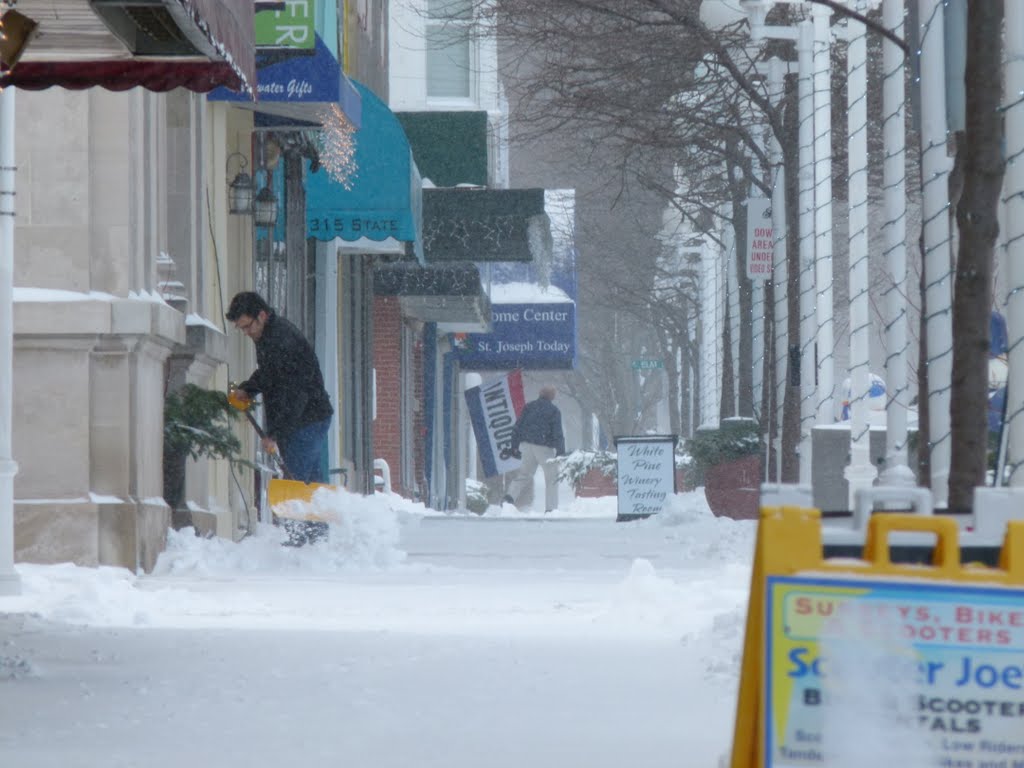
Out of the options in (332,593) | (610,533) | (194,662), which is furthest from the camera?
(610,533)

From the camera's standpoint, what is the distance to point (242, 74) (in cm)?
952

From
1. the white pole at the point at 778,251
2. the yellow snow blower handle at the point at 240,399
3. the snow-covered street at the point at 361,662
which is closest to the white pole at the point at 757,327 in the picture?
the white pole at the point at 778,251

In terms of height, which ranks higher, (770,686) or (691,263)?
(691,263)

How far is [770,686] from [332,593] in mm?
7153

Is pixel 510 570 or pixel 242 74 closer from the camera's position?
pixel 242 74

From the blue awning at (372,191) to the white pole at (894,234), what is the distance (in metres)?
5.85

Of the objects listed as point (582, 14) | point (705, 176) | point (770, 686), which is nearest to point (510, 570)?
point (582, 14)

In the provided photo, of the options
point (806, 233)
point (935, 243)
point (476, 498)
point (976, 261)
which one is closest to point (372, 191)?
point (806, 233)

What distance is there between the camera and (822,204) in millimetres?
20531

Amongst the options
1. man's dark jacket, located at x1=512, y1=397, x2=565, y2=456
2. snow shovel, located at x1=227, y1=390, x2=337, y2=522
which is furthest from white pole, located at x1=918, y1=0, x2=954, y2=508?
man's dark jacket, located at x1=512, y1=397, x2=565, y2=456

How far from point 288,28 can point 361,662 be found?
713cm

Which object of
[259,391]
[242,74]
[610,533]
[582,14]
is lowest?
[610,533]

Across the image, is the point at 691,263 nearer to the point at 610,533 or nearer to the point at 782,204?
the point at 782,204

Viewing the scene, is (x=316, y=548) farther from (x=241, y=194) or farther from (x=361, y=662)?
(x=361, y=662)
